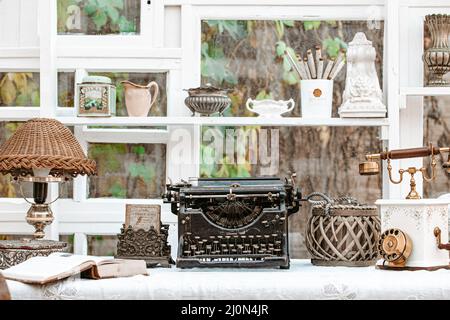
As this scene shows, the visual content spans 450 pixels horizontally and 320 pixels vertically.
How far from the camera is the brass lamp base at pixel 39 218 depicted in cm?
349

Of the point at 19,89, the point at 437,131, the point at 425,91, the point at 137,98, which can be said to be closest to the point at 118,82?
the point at 137,98

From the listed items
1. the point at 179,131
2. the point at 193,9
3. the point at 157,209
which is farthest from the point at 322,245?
the point at 193,9

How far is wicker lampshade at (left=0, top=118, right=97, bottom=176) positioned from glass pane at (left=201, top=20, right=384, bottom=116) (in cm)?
78

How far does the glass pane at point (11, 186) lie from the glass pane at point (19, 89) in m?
0.10

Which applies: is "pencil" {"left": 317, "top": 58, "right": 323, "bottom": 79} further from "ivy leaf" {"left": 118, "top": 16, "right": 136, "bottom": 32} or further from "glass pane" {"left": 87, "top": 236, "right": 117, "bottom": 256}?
"glass pane" {"left": 87, "top": 236, "right": 117, "bottom": 256}

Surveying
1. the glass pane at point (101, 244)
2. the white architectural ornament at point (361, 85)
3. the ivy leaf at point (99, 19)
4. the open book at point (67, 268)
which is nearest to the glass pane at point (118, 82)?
the ivy leaf at point (99, 19)

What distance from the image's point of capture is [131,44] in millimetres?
3889

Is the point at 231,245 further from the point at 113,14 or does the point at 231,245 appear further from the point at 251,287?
the point at 113,14

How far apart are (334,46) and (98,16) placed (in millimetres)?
1103

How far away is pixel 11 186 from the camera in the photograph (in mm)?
3914

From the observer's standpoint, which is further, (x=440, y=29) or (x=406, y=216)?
(x=440, y=29)

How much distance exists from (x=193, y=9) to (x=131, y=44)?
328 millimetres
